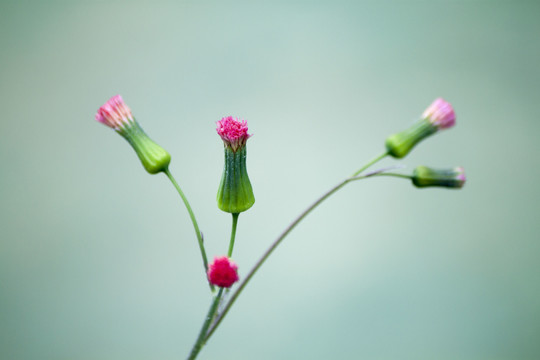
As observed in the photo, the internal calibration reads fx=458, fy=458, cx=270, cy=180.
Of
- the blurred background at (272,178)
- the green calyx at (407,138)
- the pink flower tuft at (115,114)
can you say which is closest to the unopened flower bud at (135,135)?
the pink flower tuft at (115,114)

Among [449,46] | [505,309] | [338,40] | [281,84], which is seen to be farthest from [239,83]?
[505,309]

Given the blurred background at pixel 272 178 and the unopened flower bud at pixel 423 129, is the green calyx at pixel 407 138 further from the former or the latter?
the blurred background at pixel 272 178

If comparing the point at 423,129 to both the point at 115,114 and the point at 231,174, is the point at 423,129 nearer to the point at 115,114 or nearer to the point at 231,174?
the point at 231,174

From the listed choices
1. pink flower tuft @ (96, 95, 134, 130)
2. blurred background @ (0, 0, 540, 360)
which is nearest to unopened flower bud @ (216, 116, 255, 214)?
pink flower tuft @ (96, 95, 134, 130)

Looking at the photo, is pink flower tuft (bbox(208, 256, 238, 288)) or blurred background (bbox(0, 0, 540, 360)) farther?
blurred background (bbox(0, 0, 540, 360))

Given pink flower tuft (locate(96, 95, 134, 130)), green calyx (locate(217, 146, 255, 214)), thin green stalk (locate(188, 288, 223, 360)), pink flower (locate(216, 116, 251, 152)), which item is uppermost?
pink flower tuft (locate(96, 95, 134, 130))

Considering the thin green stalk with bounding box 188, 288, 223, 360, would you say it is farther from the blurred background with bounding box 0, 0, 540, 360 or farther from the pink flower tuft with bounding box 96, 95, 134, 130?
the blurred background with bounding box 0, 0, 540, 360

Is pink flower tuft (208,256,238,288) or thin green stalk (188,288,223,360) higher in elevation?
pink flower tuft (208,256,238,288)

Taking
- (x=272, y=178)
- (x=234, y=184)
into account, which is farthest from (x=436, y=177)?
(x=272, y=178)
